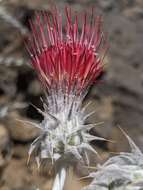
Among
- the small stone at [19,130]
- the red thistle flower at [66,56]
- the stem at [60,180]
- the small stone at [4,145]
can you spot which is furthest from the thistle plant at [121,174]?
the small stone at [19,130]

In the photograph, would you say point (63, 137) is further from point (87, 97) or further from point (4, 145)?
point (87, 97)

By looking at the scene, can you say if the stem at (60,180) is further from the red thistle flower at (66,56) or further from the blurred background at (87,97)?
the blurred background at (87,97)

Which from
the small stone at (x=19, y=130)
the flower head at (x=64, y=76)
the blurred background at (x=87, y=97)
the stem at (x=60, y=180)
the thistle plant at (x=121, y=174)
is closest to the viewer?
the thistle plant at (x=121, y=174)

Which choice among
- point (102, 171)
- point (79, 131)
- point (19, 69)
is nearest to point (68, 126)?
point (79, 131)

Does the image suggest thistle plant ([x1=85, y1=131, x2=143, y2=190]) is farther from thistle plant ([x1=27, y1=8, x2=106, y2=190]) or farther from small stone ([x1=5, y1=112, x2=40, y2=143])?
small stone ([x1=5, y1=112, x2=40, y2=143])

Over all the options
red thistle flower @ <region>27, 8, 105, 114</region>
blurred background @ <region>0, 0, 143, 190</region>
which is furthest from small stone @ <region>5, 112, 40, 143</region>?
red thistle flower @ <region>27, 8, 105, 114</region>
